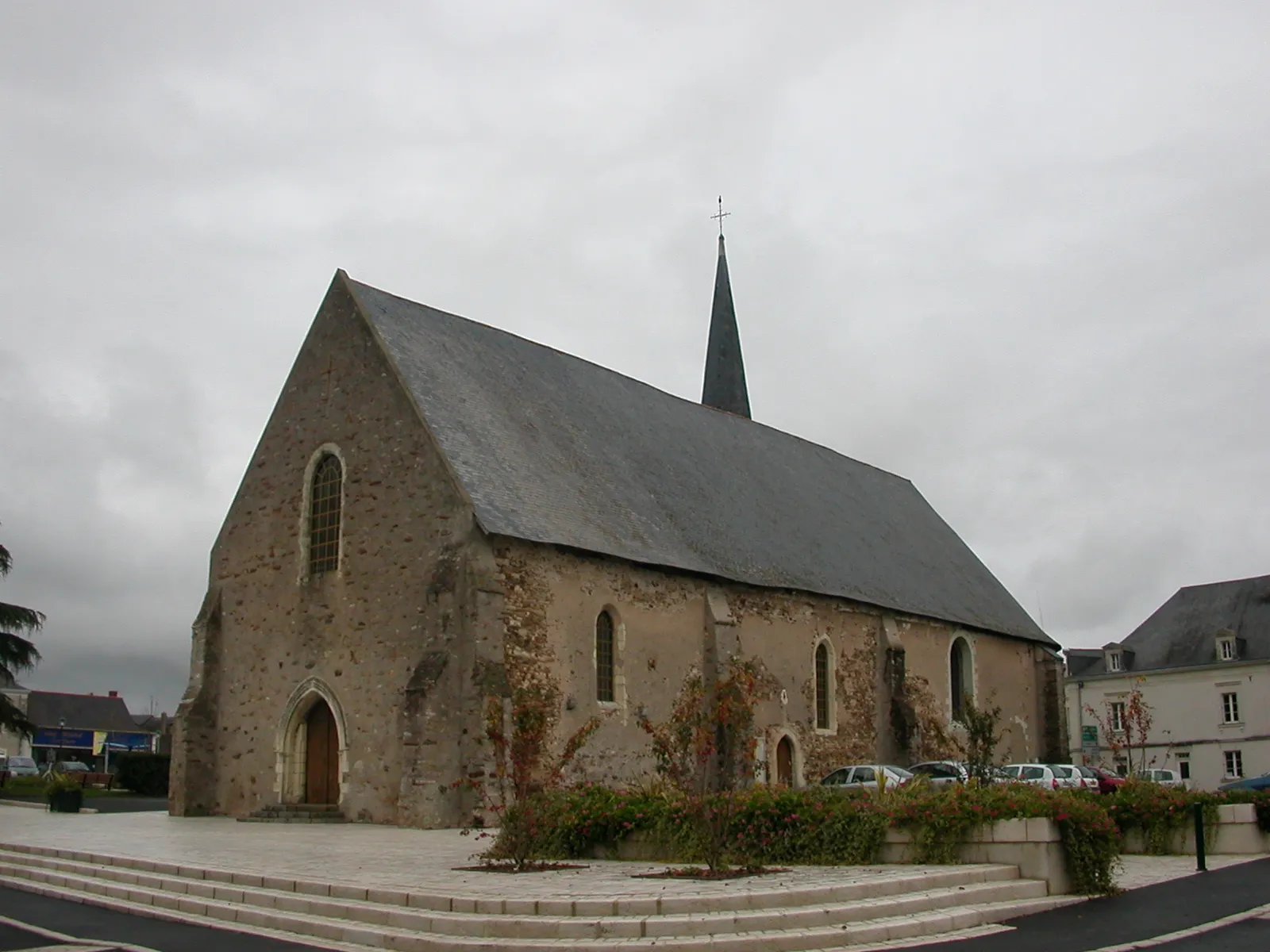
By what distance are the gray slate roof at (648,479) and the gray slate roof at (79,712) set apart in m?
72.2

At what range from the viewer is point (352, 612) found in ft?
78.1

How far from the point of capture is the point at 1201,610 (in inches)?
2068

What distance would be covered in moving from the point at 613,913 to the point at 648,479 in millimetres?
18541

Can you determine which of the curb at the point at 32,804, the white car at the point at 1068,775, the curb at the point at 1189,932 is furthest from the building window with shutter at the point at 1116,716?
the curb at the point at 1189,932

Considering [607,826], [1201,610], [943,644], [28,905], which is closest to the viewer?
[28,905]

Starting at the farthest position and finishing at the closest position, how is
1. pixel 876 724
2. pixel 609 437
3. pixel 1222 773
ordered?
pixel 1222 773 < pixel 876 724 < pixel 609 437

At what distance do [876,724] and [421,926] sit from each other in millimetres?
22523

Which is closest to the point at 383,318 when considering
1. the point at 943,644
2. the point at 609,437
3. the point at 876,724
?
the point at 609,437

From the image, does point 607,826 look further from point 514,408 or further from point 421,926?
point 514,408

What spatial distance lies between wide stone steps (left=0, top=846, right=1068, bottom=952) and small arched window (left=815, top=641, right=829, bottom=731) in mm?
16929

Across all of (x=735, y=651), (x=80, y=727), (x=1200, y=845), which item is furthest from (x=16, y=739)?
(x=1200, y=845)

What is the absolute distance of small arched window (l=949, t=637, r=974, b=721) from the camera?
35.2 meters

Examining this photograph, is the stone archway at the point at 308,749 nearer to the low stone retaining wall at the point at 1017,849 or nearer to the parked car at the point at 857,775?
the parked car at the point at 857,775

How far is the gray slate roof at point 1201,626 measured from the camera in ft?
164
